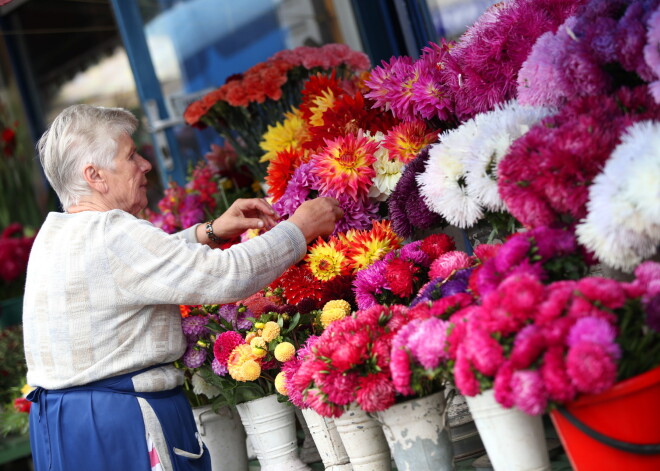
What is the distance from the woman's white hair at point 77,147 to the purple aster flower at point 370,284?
672mm

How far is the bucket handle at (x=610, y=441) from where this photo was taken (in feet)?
3.96

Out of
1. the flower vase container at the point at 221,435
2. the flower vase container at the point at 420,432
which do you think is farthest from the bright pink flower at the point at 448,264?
the flower vase container at the point at 221,435

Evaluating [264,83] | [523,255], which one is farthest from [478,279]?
[264,83]

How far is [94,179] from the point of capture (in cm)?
198

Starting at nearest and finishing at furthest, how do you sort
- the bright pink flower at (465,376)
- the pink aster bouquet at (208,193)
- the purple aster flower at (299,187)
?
1. the bright pink flower at (465,376)
2. the purple aster flower at (299,187)
3. the pink aster bouquet at (208,193)

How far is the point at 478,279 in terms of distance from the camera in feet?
4.63

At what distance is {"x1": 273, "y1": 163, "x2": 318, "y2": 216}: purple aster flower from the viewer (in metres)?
2.11

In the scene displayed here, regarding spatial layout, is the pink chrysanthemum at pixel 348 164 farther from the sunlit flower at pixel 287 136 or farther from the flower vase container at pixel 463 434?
the flower vase container at pixel 463 434

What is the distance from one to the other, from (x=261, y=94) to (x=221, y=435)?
112 centimetres

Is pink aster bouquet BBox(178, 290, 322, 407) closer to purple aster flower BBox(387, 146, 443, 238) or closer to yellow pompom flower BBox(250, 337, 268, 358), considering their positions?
yellow pompom flower BBox(250, 337, 268, 358)

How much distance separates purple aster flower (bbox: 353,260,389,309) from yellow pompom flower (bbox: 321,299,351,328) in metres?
0.06

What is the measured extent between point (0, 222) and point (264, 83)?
304 centimetres

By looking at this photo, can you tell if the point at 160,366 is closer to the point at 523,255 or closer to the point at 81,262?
the point at 81,262

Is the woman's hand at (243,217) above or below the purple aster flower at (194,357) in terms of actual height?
above
